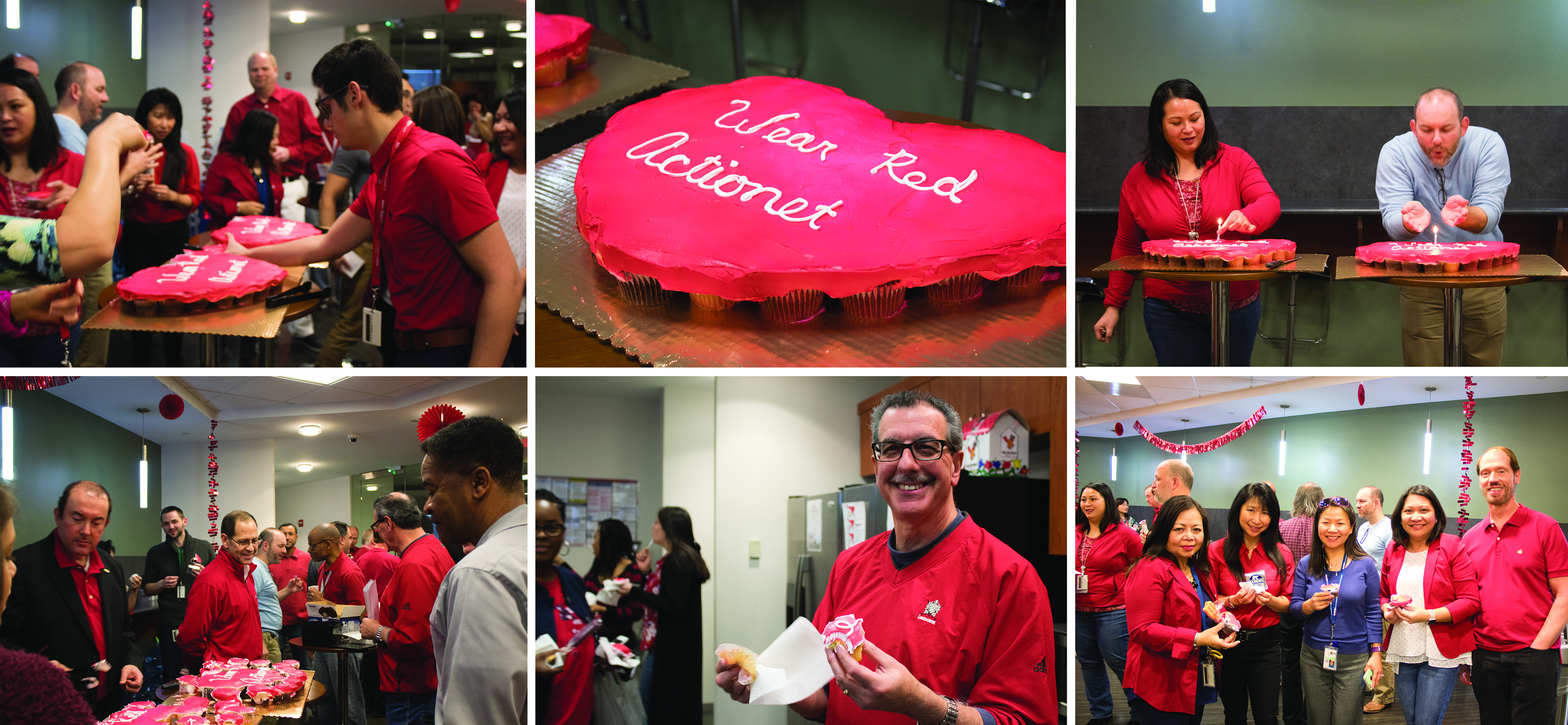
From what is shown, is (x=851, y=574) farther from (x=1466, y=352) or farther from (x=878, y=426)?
(x=1466, y=352)

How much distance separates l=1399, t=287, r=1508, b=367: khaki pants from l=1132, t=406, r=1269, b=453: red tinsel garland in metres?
0.42

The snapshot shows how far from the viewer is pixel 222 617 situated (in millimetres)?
2520

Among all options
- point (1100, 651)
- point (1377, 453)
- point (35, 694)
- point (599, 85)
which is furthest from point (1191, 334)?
point (35, 694)

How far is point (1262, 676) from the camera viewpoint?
2.43m

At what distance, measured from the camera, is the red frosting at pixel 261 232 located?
257cm

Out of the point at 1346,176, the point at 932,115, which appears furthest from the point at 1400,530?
the point at 932,115

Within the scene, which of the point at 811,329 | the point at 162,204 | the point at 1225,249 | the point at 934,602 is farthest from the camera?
the point at 162,204

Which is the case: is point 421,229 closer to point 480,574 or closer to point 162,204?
point 162,204

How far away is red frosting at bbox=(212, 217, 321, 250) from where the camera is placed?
2568mm

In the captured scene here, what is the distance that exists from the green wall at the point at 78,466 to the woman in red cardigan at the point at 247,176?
0.60 metres

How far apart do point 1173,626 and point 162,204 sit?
283cm

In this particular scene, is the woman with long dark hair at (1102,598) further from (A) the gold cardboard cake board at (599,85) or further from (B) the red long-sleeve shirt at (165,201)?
(B) the red long-sleeve shirt at (165,201)

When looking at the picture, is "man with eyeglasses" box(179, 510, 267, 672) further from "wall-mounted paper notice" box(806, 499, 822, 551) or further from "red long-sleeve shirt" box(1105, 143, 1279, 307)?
"red long-sleeve shirt" box(1105, 143, 1279, 307)

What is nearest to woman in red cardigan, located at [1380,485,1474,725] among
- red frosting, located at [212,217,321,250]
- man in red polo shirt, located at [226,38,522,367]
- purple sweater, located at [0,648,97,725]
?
man in red polo shirt, located at [226,38,522,367]
